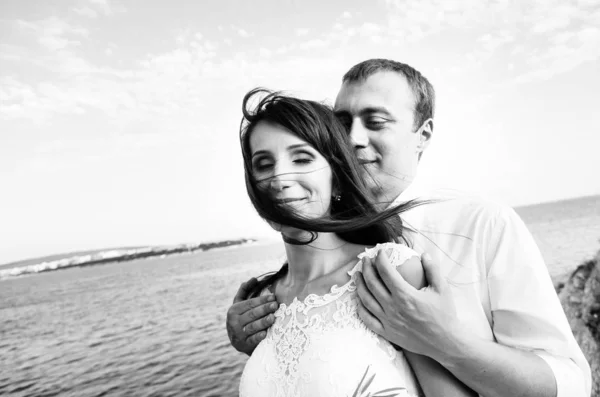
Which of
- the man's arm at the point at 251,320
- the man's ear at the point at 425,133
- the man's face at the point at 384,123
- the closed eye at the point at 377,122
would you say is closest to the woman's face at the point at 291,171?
the man's arm at the point at 251,320

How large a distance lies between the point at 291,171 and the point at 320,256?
0.53 meters

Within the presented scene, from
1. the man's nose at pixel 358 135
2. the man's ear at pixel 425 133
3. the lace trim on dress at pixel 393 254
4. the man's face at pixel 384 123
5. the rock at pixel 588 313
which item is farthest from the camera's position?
the rock at pixel 588 313

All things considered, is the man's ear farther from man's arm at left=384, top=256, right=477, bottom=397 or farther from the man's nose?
man's arm at left=384, top=256, right=477, bottom=397

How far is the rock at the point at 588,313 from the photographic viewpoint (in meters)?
5.96

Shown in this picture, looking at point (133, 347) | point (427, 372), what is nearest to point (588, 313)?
point (427, 372)

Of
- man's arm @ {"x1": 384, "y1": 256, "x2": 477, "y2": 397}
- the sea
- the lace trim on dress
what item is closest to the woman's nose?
the lace trim on dress

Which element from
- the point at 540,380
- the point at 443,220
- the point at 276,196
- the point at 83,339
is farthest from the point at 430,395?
the point at 83,339

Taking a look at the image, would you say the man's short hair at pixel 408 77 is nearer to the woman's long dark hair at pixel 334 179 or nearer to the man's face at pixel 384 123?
the man's face at pixel 384 123

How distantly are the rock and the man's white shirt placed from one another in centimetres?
474

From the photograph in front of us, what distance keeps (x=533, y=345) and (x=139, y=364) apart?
20.6 meters

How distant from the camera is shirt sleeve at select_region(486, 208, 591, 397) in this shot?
6.33 feet

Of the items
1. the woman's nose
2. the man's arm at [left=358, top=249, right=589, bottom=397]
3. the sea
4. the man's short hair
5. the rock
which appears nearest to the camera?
the man's arm at [left=358, top=249, right=589, bottom=397]

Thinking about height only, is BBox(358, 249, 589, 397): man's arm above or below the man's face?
below

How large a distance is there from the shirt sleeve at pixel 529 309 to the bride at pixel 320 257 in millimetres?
371
